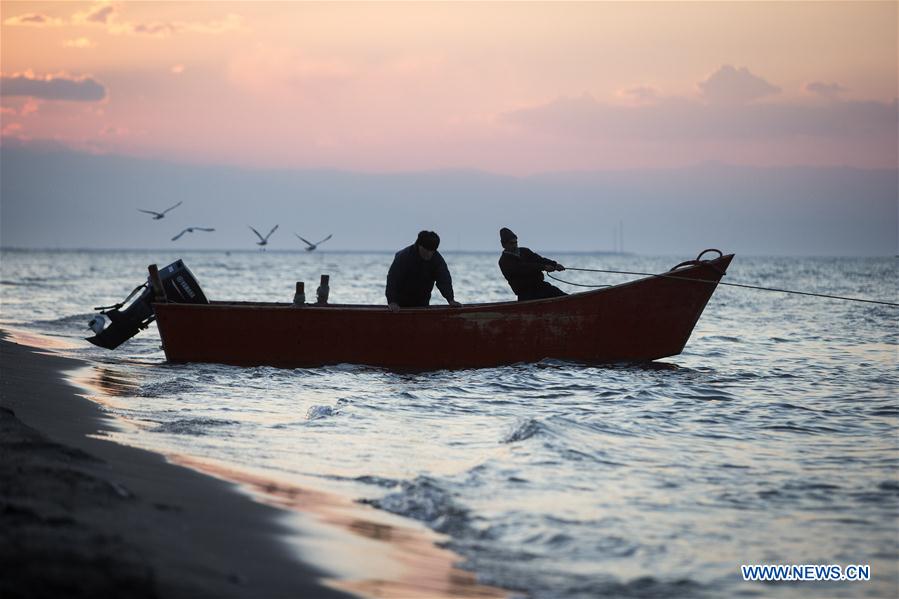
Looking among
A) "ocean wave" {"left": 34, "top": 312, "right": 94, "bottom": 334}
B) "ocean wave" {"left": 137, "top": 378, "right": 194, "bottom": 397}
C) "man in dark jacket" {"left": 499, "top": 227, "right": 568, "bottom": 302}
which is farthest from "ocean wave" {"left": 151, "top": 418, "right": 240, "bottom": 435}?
"ocean wave" {"left": 34, "top": 312, "right": 94, "bottom": 334}

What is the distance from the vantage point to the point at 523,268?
42.3 ft

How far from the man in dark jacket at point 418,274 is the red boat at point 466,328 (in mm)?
290

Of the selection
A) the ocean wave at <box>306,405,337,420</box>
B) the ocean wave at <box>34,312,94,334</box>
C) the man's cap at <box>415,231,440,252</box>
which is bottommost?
the ocean wave at <box>306,405,337,420</box>

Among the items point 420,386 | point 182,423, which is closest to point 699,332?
point 420,386

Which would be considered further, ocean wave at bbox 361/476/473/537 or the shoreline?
ocean wave at bbox 361/476/473/537

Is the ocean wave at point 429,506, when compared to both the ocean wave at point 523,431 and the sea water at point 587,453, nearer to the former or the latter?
the sea water at point 587,453

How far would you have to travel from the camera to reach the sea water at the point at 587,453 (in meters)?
4.94

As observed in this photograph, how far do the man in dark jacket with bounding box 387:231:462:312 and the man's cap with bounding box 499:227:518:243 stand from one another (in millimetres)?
989

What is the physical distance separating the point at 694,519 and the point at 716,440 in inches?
107

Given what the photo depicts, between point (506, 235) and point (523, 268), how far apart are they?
1.70 feet

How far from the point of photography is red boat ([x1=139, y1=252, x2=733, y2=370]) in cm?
1245

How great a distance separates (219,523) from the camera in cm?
494

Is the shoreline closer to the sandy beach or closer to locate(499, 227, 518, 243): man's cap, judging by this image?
the sandy beach

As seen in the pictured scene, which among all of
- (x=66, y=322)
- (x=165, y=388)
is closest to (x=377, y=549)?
(x=165, y=388)
